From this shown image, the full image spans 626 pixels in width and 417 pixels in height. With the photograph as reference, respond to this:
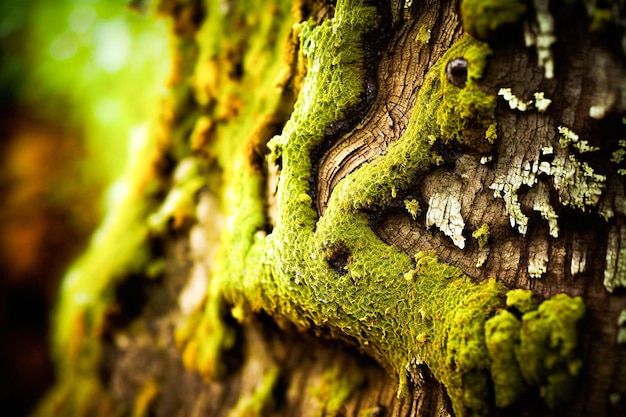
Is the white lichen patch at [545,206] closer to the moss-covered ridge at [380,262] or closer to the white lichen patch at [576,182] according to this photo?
the white lichen patch at [576,182]

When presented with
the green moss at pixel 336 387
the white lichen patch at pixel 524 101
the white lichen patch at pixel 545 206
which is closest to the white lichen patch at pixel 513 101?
the white lichen patch at pixel 524 101

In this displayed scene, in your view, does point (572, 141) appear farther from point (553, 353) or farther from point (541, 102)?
point (553, 353)

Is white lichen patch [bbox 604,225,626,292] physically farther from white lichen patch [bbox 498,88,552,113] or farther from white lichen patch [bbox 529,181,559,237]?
white lichen patch [bbox 498,88,552,113]

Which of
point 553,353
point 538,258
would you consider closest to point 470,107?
point 538,258

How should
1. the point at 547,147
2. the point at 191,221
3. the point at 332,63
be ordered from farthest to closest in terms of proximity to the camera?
the point at 191,221 < the point at 332,63 < the point at 547,147

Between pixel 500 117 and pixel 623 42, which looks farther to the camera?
pixel 500 117

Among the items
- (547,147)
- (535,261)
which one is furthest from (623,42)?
(535,261)

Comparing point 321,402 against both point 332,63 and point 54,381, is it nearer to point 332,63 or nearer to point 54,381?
point 332,63
